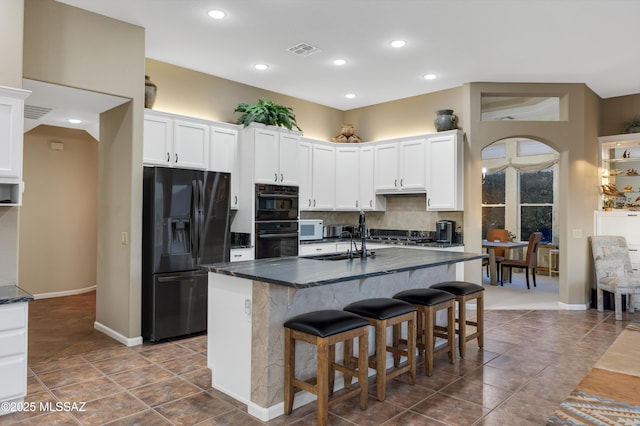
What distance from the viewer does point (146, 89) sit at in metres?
4.71

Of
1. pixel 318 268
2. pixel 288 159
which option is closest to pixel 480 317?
pixel 318 268

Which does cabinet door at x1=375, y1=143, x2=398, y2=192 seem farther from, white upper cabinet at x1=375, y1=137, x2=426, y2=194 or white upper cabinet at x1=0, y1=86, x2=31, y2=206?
white upper cabinet at x1=0, y1=86, x2=31, y2=206

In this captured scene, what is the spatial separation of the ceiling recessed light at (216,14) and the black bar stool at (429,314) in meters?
3.01

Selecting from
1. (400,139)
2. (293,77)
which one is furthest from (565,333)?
(293,77)

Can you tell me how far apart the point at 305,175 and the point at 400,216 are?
168 cm

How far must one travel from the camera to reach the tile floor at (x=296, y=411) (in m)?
2.79

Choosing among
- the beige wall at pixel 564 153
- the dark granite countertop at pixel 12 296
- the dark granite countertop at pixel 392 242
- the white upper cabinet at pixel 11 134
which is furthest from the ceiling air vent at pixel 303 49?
the dark granite countertop at pixel 12 296

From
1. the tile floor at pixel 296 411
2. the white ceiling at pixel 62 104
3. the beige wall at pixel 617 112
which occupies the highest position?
the beige wall at pixel 617 112

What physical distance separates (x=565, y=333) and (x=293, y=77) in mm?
4572

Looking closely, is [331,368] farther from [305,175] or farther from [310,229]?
[305,175]

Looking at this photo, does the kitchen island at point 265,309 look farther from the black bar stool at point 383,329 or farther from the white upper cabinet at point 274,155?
the white upper cabinet at point 274,155

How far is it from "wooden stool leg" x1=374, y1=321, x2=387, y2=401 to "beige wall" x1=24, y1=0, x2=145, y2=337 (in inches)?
102

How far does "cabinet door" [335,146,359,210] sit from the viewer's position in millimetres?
6992

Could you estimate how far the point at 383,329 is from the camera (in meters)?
→ 3.00
